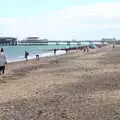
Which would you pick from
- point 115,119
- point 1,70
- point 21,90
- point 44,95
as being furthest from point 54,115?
point 1,70

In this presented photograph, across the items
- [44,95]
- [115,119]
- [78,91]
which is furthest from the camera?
[78,91]

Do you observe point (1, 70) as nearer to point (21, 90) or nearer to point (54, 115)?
point (21, 90)

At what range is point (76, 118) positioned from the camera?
1145cm

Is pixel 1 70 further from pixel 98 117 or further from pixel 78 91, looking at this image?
pixel 98 117

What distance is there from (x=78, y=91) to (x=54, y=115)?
5697 millimetres

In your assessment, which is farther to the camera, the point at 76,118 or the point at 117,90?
the point at 117,90

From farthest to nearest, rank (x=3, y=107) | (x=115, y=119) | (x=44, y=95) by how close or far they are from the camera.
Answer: (x=44, y=95)
(x=3, y=107)
(x=115, y=119)

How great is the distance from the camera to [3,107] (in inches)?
534

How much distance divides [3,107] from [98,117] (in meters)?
3.37

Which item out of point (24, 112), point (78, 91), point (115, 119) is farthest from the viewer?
point (78, 91)

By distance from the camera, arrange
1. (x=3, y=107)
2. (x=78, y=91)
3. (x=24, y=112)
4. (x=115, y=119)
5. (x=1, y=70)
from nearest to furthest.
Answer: (x=115, y=119) < (x=24, y=112) < (x=3, y=107) < (x=78, y=91) < (x=1, y=70)

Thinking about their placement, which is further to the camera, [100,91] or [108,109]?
[100,91]

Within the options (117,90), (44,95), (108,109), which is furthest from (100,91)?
(108,109)

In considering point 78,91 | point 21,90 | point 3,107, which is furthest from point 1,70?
point 3,107
